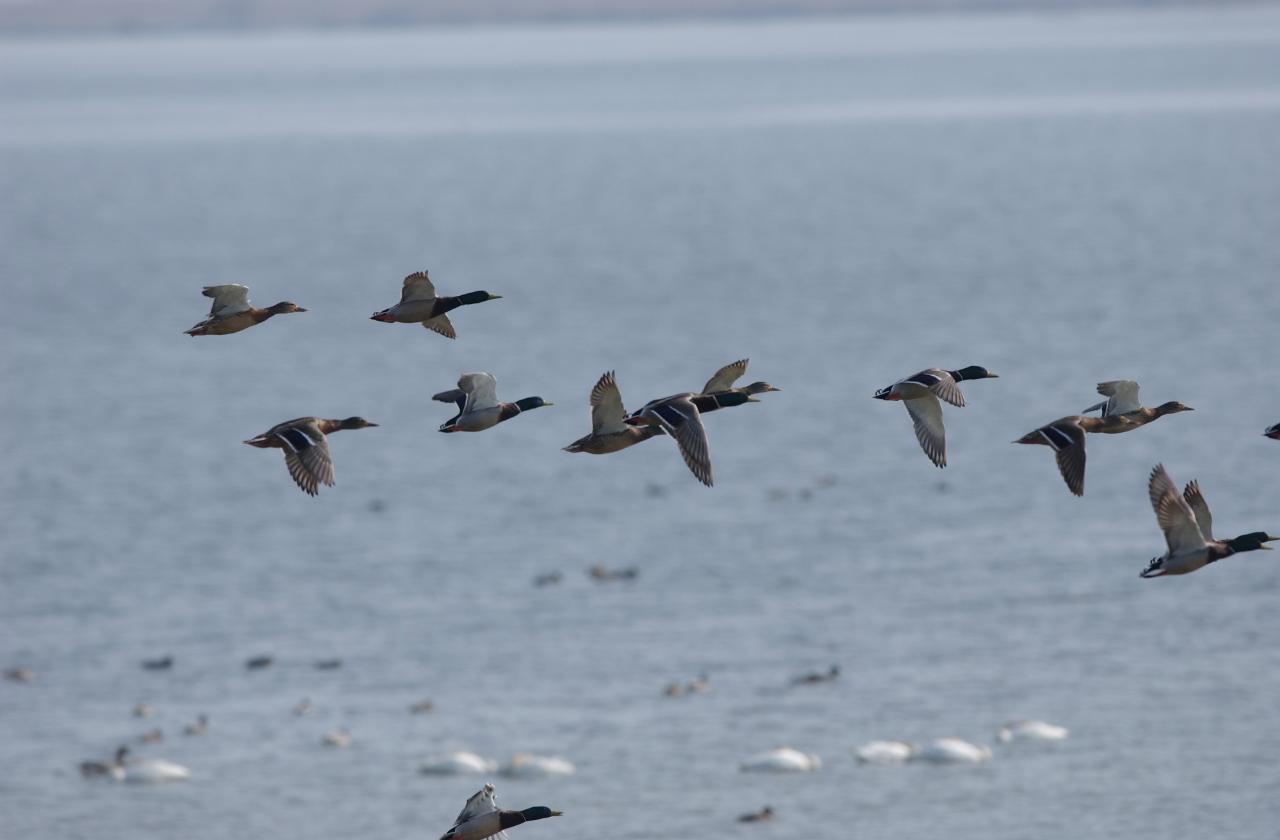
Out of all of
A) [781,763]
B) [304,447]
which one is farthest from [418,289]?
[781,763]

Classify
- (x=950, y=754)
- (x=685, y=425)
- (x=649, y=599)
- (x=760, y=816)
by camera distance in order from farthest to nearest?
(x=649, y=599), (x=950, y=754), (x=760, y=816), (x=685, y=425)

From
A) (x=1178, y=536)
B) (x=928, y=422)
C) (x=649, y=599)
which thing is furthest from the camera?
(x=649, y=599)

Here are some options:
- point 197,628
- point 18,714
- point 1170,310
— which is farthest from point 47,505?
point 1170,310

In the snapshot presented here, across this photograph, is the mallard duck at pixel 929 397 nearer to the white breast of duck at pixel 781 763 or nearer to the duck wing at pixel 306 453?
the duck wing at pixel 306 453

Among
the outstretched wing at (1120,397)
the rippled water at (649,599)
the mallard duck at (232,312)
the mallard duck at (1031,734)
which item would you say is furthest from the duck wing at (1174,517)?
the mallard duck at (1031,734)

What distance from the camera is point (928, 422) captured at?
2891 cm

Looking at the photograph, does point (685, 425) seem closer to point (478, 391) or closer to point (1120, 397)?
point (478, 391)

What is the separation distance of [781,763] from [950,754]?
490 cm

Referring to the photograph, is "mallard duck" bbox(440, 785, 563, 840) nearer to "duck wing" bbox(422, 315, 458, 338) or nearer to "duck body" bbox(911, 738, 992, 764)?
"duck wing" bbox(422, 315, 458, 338)

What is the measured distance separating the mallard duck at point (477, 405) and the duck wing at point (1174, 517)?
7.84 m

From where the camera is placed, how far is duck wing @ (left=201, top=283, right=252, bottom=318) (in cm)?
2938

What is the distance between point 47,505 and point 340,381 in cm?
3409

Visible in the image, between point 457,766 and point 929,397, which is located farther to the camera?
point 457,766

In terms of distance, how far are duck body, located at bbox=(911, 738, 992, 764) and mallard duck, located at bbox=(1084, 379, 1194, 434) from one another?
34636mm
